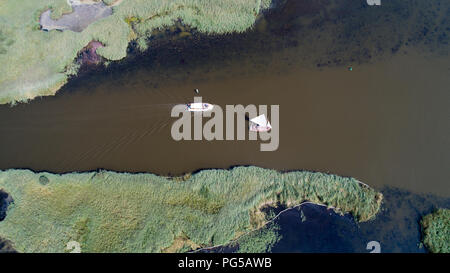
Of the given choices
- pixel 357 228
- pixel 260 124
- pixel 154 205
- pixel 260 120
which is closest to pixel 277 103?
pixel 260 120

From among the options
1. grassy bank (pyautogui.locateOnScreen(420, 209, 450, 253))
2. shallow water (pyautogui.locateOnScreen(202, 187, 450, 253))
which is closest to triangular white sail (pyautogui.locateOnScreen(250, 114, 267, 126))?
shallow water (pyautogui.locateOnScreen(202, 187, 450, 253))

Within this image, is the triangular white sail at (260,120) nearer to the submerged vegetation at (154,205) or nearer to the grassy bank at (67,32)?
the submerged vegetation at (154,205)

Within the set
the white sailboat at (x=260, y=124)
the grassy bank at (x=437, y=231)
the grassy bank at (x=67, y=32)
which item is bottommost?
the grassy bank at (x=437, y=231)

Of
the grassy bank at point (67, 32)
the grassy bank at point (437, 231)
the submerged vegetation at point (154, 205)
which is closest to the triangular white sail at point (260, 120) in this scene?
the submerged vegetation at point (154, 205)

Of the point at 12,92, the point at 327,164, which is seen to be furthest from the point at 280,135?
the point at 12,92

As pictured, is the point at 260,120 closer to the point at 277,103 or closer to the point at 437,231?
the point at 277,103
